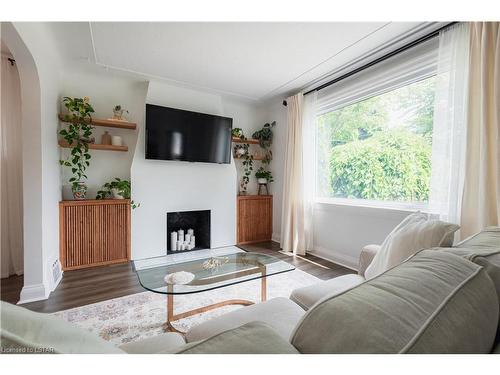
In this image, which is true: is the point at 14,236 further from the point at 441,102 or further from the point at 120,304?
the point at 441,102

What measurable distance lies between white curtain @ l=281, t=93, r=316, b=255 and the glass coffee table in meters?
1.34

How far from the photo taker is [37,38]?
1.92 m

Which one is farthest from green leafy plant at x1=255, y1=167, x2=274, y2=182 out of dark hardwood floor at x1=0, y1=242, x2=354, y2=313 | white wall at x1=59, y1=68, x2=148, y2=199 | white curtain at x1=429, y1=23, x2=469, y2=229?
white curtain at x1=429, y1=23, x2=469, y2=229

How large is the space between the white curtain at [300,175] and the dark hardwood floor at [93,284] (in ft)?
1.26

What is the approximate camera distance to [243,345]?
0.44 m

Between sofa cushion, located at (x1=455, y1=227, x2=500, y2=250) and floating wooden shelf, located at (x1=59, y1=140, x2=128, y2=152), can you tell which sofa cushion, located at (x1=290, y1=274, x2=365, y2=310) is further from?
floating wooden shelf, located at (x1=59, y1=140, x2=128, y2=152)

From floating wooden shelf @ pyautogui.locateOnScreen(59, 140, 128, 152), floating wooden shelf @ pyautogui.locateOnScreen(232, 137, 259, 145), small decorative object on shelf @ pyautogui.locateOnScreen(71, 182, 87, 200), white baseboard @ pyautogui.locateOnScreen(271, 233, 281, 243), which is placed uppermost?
→ floating wooden shelf @ pyautogui.locateOnScreen(232, 137, 259, 145)

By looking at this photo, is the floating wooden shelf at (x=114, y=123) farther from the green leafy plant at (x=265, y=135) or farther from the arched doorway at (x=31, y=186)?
the green leafy plant at (x=265, y=135)

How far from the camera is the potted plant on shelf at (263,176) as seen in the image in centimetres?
402

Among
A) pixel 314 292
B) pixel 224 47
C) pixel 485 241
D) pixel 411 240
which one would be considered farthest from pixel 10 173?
pixel 485 241

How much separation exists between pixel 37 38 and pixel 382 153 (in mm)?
3525

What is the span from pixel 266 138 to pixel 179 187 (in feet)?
5.70

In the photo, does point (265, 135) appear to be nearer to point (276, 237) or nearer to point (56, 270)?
point (276, 237)

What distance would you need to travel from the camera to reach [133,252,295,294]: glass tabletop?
1509 millimetres
